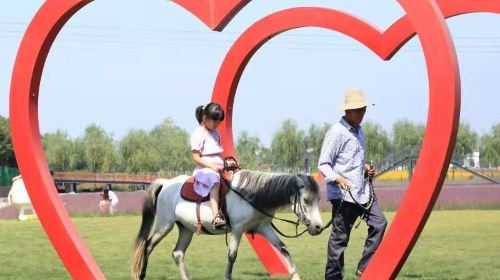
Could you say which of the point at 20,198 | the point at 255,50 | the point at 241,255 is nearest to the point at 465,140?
the point at 20,198

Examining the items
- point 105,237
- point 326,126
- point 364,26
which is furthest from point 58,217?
point 326,126

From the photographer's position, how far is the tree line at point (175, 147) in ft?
251

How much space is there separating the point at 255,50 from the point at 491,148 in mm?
75476

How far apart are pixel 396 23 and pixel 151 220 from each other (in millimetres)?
3574

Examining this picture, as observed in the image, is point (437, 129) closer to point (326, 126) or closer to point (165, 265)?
point (165, 265)

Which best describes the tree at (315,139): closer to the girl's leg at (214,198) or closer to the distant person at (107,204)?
the distant person at (107,204)

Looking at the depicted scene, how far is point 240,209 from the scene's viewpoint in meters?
9.74

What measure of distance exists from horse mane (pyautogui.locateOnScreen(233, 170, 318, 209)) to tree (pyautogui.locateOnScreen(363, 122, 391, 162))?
220 feet

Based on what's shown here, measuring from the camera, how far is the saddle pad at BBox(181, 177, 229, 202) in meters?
9.86

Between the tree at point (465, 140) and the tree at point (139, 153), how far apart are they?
87.6 feet

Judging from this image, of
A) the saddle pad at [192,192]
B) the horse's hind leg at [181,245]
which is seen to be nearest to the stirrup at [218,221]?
the saddle pad at [192,192]

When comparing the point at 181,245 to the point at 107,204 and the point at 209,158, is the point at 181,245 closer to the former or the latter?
the point at 209,158

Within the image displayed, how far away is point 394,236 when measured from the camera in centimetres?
728

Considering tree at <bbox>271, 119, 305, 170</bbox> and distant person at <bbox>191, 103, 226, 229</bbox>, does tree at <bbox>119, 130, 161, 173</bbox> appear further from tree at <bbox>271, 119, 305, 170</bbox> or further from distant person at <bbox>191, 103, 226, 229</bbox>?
distant person at <bbox>191, 103, 226, 229</bbox>
